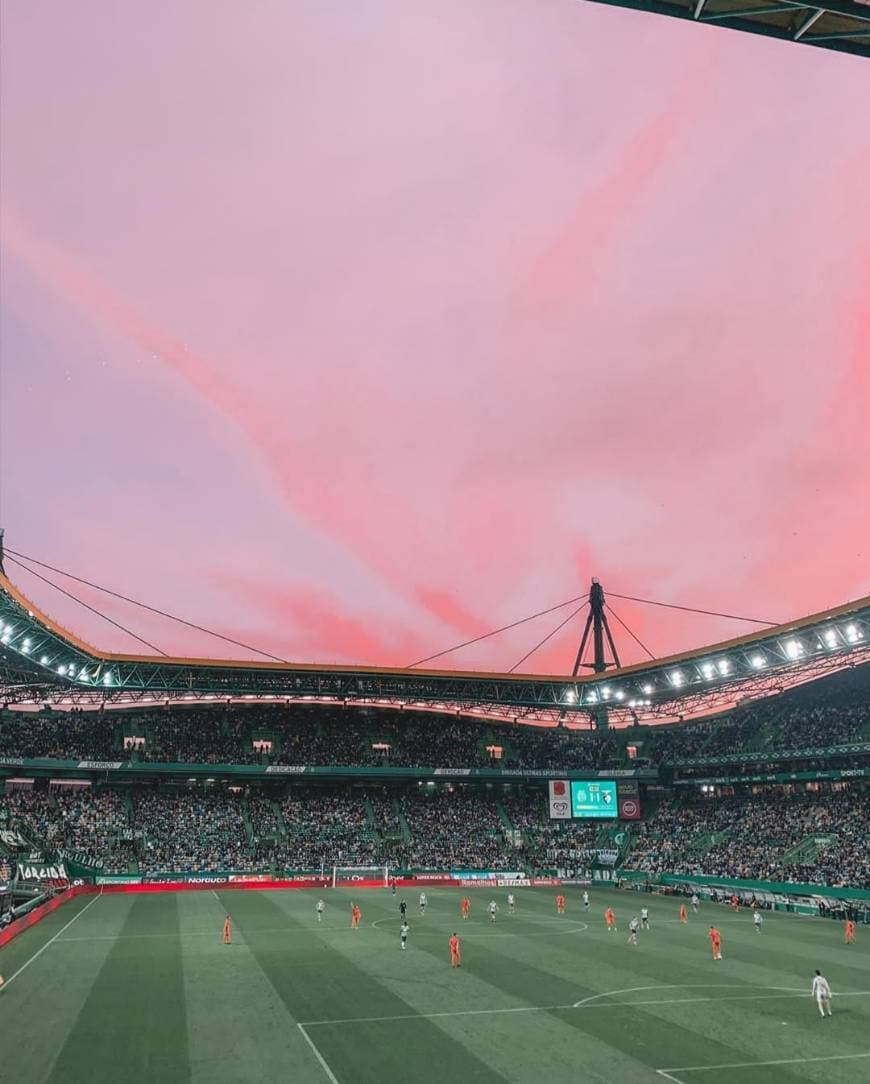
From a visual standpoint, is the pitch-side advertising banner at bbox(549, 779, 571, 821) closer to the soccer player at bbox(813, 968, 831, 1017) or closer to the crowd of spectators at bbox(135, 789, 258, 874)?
the crowd of spectators at bbox(135, 789, 258, 874)

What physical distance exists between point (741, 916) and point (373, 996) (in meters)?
35.1

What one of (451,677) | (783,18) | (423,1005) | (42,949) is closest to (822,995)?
(423,1005)

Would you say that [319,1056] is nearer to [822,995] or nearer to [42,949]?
[822,995]

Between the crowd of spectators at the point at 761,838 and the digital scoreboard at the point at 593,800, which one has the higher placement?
the digital scoreboard at the point at 593,800

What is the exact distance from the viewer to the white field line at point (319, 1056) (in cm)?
1864

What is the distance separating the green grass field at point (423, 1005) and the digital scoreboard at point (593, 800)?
112 ft

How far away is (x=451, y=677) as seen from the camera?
75.8m

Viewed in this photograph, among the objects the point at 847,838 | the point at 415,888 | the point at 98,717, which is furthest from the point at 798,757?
the point at 98,717

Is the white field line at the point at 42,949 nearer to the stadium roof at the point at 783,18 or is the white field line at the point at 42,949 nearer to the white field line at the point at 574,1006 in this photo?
the white field line at the point at 574,1006

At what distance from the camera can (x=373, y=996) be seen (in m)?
27.0

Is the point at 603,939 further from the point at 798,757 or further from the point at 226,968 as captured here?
the point at 798,757

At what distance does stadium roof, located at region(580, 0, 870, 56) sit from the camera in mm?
10391

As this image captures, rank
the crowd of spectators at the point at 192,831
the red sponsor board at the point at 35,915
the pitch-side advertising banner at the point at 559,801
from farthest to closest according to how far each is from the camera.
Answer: the pitch-side advertising banner at the point at 559,801 → the crowd of spectators at the point at 192,831 → the red sponsor board at the point at 35,915

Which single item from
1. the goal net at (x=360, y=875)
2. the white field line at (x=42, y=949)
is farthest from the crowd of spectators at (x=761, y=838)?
the white field line at (x=42, y=949)
